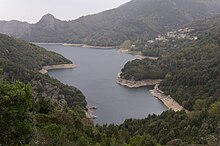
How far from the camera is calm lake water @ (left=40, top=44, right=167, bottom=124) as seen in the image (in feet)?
194

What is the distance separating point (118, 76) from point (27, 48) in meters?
26.4

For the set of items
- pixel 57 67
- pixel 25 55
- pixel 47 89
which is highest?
pixel 25 55

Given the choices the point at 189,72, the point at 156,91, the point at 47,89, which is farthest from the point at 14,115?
the point at 189,72

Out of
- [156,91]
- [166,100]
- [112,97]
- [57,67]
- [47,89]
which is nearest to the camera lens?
[47,89]

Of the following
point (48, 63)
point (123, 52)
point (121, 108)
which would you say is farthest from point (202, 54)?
point (123, 52)

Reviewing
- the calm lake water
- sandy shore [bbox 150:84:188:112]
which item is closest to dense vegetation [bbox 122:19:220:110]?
sandy shore [bbox 150:84:188:112]

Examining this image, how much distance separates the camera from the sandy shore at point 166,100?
62891 mm

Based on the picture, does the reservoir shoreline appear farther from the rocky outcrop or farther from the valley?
the rocky outcrop

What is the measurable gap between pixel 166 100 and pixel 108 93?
11.6 m

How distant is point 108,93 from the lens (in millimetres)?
74062

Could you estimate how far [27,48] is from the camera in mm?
103000

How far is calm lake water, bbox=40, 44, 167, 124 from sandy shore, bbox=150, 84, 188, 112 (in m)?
0.88

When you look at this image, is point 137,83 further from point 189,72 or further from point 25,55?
point 25,55

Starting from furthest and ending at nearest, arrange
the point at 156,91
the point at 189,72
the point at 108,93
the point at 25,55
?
the point at 25,55 < the point at 189,72 < the point at 156,91 < the point at 108,93
